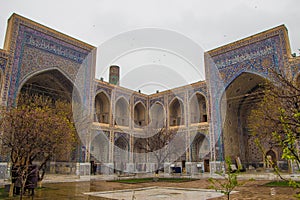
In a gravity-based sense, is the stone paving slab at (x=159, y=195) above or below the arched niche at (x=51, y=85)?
below

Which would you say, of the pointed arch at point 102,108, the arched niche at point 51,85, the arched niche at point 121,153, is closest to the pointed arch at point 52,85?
the arched niche at point 51,85

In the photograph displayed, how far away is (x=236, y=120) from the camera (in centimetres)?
2242

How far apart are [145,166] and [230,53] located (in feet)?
42.0

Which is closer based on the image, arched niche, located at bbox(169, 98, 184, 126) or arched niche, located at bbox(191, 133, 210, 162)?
arched niche, located at bbox(191, 133, 210, 162)

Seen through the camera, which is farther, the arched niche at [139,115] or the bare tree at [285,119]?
the arched niche at [139,115]

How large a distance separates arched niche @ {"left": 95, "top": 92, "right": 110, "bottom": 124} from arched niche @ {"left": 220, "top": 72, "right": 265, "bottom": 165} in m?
9.64

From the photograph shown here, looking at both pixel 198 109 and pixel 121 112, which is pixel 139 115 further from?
pixel 198 109

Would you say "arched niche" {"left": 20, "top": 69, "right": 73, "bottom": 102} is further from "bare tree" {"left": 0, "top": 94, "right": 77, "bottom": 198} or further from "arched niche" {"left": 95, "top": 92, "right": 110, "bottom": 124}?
"bare tree" {"left": 0, "top": 94, "right": 77, "bottom": 198}

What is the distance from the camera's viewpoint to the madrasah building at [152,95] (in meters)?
16.2

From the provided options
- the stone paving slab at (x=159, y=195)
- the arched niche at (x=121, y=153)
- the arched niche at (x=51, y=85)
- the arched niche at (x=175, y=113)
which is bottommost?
the stone paving slab at (x=159, y=195)

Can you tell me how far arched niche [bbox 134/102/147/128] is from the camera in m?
25.8

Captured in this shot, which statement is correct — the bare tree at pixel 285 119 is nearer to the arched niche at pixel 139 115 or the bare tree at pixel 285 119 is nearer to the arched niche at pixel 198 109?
the arched niche at pixel 198 109

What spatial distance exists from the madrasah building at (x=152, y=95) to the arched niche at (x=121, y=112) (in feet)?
0.31

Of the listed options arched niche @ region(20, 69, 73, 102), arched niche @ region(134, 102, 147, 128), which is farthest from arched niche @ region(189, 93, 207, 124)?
arched niche @ region(20, 69, 73, 102)
